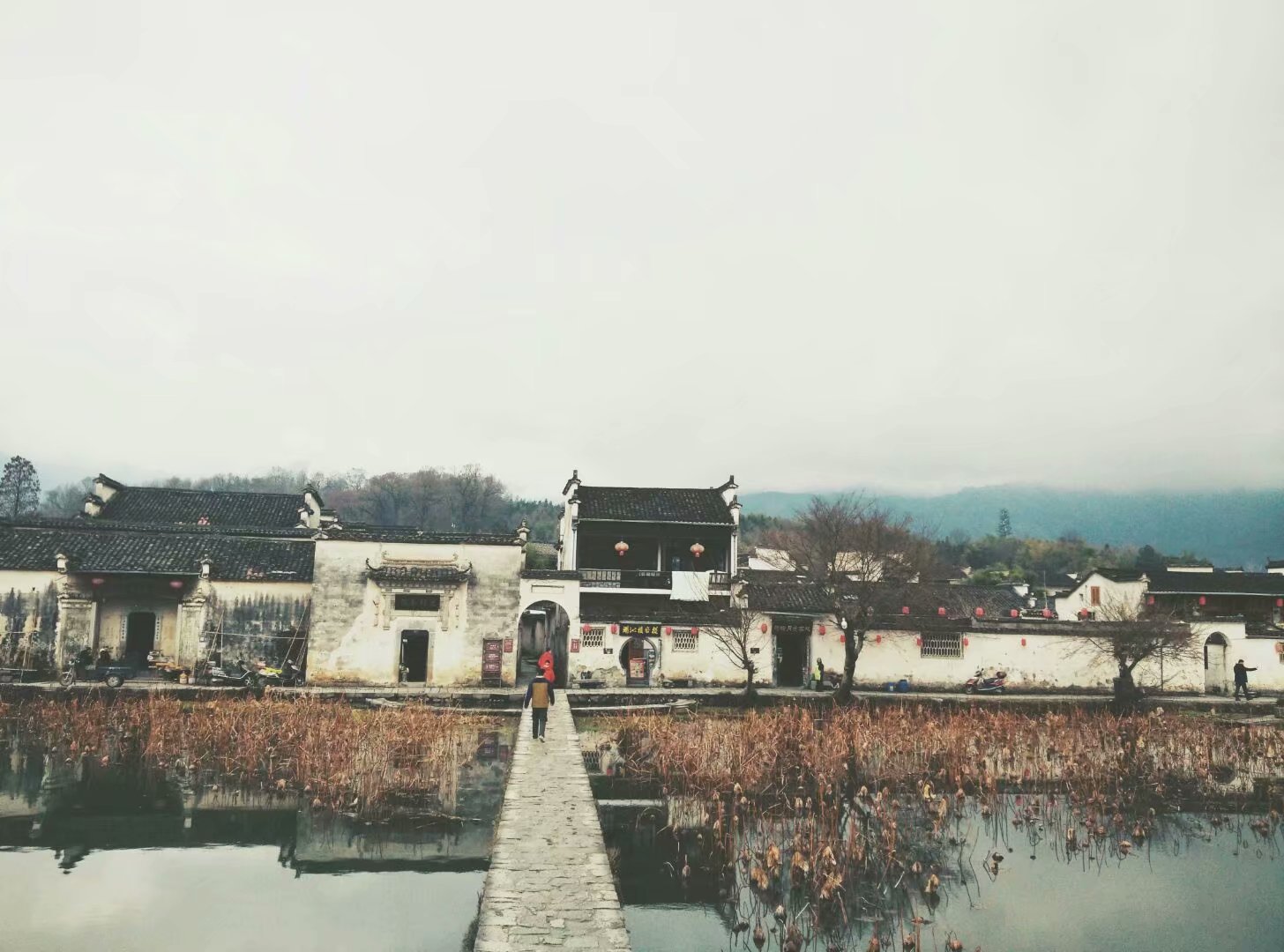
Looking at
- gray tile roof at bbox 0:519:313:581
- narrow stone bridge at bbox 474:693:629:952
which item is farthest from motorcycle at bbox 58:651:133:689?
narrow stone bridge at bbox 474:693:629:952

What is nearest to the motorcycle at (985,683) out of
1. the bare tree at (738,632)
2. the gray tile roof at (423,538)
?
the bare tree at (738,632)

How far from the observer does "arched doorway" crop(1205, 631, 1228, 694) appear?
1247 inches

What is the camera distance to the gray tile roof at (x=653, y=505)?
3278cm

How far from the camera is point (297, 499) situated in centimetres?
3803

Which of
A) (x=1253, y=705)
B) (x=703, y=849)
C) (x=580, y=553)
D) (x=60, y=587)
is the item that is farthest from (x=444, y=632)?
(x=1253, y=705)

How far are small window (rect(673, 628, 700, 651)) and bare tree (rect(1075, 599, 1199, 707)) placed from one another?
43.7ft

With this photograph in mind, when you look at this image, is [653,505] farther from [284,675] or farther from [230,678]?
[230,678]

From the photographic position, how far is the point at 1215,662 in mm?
31906

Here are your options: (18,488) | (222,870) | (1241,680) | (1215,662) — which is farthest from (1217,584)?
(18,488)

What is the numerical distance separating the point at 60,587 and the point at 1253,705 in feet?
128

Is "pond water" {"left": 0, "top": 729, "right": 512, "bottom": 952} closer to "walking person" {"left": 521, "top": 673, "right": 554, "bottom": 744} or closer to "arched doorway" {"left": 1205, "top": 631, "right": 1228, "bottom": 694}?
"walking person" {"left": 521, "top": 673, "right": 554, "bottom": 744}

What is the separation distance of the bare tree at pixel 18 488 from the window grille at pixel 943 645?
255 ft

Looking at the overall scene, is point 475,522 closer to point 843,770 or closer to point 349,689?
point 349,689

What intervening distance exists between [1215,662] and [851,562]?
48.2 ft
